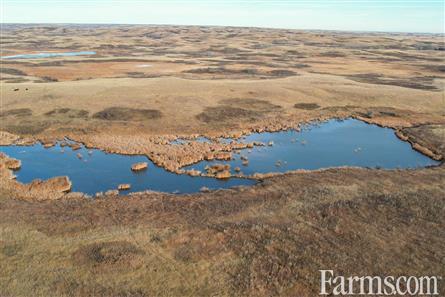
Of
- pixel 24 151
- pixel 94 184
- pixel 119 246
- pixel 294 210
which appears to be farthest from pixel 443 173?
pixel 24 151

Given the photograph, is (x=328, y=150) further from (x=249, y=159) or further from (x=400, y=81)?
(x=400, y=81)

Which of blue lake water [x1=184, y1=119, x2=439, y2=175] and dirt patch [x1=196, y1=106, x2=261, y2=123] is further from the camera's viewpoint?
dirt patch [x1=196, y1=106, x2=261, y2=123]

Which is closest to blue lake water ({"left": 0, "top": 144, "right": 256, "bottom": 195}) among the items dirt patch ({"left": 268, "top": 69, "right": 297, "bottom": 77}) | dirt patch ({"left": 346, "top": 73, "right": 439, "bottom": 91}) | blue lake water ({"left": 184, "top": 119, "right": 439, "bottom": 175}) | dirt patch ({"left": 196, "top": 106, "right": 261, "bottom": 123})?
blue lake water ({"left": 184, "top": 119, "right": 439, "bottom": 175})

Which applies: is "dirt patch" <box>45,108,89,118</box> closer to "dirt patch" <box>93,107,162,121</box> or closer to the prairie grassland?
the prairie grassland

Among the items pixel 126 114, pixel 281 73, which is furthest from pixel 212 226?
pixel 281 73

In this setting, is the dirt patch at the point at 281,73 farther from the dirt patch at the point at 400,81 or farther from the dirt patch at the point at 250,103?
the dirt patch at the point at 250,103

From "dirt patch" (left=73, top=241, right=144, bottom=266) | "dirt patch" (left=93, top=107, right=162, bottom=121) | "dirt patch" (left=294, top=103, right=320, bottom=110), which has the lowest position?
"dirt patch" (left=73, top=241, right=144, bottom=266)

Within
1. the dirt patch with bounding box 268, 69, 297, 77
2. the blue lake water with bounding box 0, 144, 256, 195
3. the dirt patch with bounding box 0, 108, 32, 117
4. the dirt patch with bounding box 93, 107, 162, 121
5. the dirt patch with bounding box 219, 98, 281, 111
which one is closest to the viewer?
the blue lake water with bounding box 0, 144, 256, 195
